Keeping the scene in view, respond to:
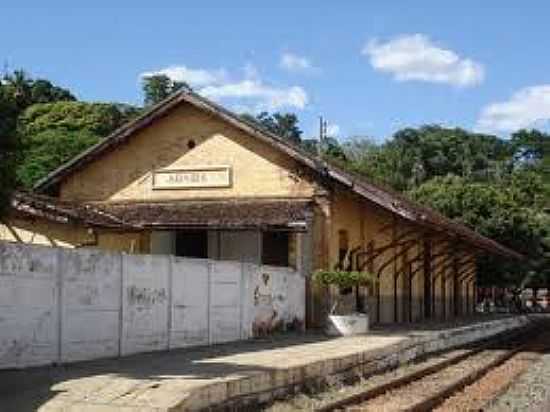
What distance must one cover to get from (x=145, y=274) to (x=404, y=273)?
19359 mm

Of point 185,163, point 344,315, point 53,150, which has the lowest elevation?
point 344,315

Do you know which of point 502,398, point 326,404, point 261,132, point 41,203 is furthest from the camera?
point 261,132

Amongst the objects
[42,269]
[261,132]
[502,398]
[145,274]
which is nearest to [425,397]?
[502,398]

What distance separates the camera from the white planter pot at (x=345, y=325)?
25.1 meters

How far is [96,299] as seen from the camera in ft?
51.9

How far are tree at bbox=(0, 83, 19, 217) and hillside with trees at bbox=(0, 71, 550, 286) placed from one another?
1 centimetres

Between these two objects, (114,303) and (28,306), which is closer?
(28,306)

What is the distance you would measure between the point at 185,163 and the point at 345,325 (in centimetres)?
730

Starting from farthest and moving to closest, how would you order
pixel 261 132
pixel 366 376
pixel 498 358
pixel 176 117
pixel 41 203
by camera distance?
pixel 176 117 < pixel 261 132 < pixel 498 358 < pixel 41 203 < pixel 366 376

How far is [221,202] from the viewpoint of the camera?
29094 millimetres

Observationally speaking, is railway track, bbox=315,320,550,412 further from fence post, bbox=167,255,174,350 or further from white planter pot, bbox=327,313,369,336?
fence post, bbox=167,255,174,350

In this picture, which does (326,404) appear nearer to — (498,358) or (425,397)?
(425,397)

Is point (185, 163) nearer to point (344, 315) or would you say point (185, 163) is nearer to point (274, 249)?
point (274, 249)

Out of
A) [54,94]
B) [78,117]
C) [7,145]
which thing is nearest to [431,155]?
[54,94]
